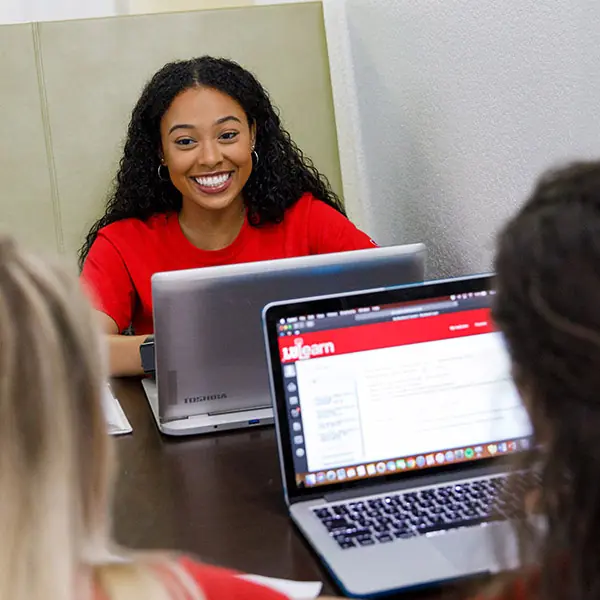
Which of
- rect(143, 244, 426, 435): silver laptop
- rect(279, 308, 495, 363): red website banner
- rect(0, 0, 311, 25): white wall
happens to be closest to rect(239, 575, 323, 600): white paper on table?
rect(279, 308, 495, 363): red website banner

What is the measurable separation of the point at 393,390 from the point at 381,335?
2.8 inches

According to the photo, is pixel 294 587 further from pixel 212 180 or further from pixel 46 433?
pixel 212 180

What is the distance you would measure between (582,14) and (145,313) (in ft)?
3.79

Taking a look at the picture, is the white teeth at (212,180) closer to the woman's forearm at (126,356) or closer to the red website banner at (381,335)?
the woman's forearm at (126,356)

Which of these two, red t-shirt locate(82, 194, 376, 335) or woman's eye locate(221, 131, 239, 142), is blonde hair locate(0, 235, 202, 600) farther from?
woman's eye locate(221, 131, 239, 142)

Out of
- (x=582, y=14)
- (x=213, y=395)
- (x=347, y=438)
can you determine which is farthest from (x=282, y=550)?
Result: (x=582, y=14)

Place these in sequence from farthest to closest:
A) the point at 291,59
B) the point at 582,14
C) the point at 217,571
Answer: the point at 291,59 → the point at 582,14 → the point at 217,571

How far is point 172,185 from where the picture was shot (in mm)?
2186

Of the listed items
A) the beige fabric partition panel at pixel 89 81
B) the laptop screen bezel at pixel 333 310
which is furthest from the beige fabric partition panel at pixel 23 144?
the laptop screen bezel at pixel 333 310

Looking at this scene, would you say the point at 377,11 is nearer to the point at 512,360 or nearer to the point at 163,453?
the point at 163,453

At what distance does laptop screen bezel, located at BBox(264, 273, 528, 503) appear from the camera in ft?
3.73

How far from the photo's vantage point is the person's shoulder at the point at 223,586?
2.60 feet

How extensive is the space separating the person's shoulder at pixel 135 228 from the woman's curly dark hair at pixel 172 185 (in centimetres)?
2

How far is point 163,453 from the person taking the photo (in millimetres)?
1378
